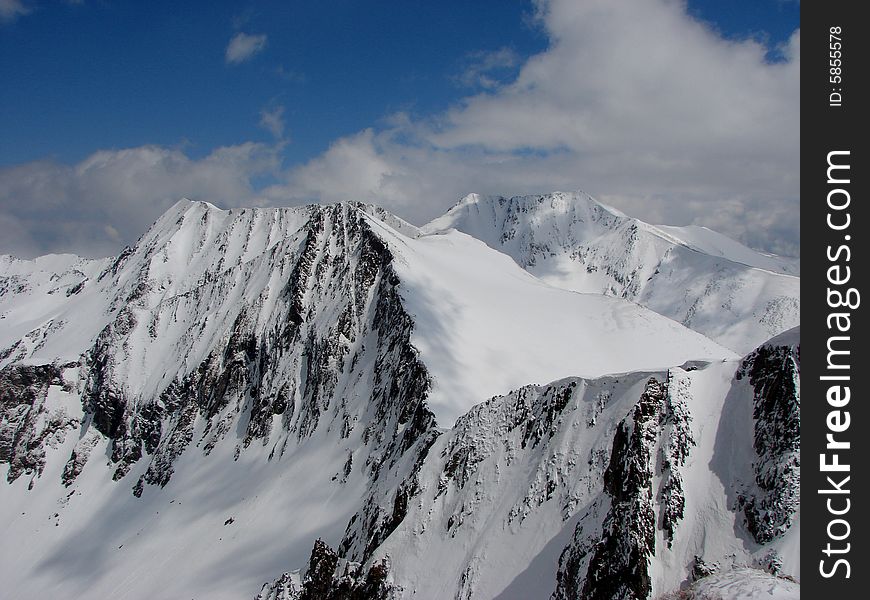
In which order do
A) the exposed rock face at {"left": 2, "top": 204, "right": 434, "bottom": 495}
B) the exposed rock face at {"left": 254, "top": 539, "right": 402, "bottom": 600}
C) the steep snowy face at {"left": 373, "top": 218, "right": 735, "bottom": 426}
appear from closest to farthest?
the exposed rock face at {"left": 254, "top": 539, "right": 402, "bottom": 600} → the steep snowy face at {"left": 373, "top": 218, "right": 735, "bottom": 426} → the exposed rock face at {"left": 2, "top": 204, "right": 434, "bottom": 495}

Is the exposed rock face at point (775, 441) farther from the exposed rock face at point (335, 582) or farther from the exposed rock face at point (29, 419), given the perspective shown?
the exposed rock face at point (29, 419)

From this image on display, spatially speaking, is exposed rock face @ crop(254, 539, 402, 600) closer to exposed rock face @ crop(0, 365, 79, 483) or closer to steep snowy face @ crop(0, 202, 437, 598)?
steep snowy face @ crop(0, 202, 437, 598)

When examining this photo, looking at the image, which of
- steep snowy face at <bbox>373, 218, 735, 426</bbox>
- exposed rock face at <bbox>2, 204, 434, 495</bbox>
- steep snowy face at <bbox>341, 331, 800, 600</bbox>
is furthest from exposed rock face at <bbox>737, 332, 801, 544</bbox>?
exposed rock face at <bbox>2, 204, 434, 495</bbox>
